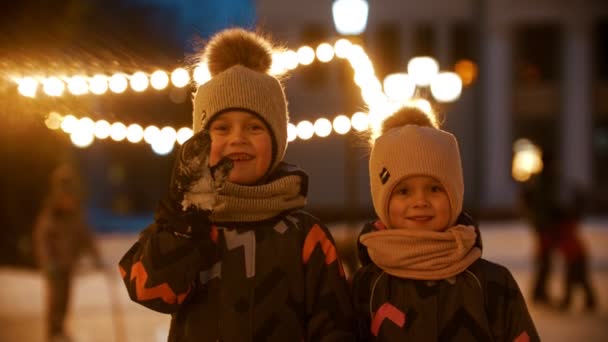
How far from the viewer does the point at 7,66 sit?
374 cm

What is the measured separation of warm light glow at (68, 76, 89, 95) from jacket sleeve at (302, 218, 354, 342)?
1721 millimetres

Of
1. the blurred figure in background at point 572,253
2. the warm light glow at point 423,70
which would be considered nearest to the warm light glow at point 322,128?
the warm light glow at point 423,70

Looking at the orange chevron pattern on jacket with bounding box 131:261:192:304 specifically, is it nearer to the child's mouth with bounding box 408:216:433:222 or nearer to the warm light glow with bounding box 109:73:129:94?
the child's mouth with bounding box 408:216:433:222

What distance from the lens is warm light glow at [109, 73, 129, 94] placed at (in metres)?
4.06

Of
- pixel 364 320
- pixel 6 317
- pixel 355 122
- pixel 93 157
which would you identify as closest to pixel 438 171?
pixel 364 320

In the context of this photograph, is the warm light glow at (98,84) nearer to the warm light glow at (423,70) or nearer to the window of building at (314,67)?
the warm light glow at (423,70)

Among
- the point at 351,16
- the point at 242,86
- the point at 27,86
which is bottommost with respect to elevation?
the point at 242,86

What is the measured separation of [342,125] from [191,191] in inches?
87.0

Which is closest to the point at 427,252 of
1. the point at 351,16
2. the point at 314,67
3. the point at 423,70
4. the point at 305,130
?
the point at 305,130

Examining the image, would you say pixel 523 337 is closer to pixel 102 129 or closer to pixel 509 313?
pixel 509 313

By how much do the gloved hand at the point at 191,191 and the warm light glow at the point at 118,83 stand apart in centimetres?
177

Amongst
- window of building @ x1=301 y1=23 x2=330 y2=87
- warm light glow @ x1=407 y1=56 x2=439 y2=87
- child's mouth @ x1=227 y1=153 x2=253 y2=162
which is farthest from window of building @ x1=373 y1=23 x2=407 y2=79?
child's mouth @ x1=227 y1=153 x2=253 y2=162

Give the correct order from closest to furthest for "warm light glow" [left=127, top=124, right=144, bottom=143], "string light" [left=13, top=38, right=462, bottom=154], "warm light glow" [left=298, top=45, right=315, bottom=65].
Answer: "string light" [left=13, top=38, right=462, bottom=154]
"warm light glow" [left=127, top=124, right=144, bottom=143]
"warm light glow" [left=298, top=45, right=315, bottom=65]

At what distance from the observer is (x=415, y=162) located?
2.84 m
